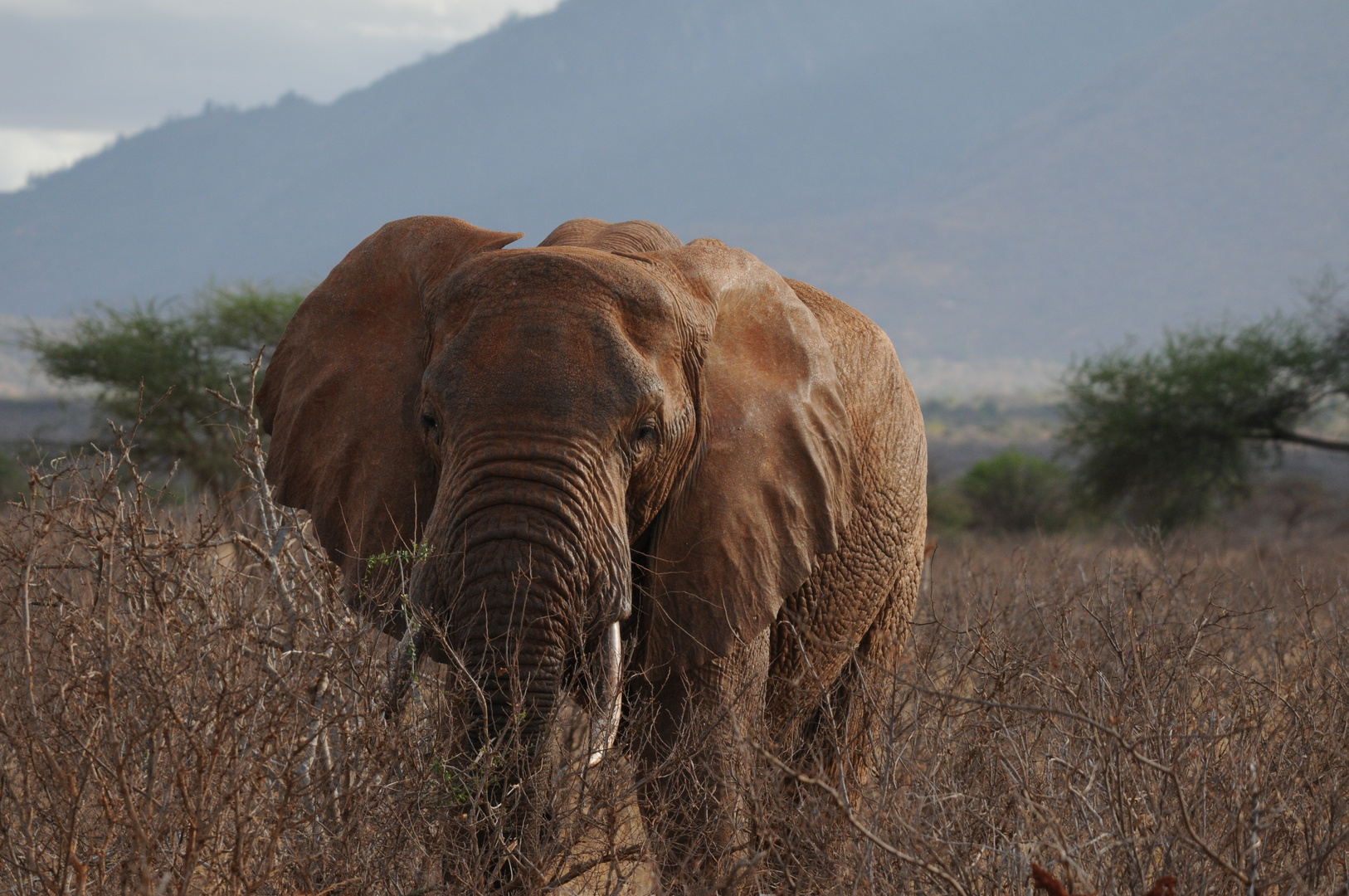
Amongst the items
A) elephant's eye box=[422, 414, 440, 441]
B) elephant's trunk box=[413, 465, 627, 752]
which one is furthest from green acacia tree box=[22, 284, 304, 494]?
elephant's trunk box=[413, 465, 627, 752]

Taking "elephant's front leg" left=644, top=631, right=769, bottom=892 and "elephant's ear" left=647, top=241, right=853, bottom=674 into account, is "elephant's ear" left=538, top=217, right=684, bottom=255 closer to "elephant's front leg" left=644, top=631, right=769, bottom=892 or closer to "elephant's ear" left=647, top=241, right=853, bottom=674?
"elephant's ear" left=647, top=241, right=853, bottom=674

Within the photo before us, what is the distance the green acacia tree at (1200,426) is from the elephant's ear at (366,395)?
2032 cm

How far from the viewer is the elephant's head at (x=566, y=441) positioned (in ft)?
12.0

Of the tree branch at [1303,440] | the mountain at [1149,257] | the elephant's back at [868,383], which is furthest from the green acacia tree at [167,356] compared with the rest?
the mountain at [1149,257]

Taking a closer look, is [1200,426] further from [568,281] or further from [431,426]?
[431,426]

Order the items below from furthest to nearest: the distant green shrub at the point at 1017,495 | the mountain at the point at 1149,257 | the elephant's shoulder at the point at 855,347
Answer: the mountain at the point at 1149,257 → the distant green shrub at the point at 1017,495 → the elephant's shoulder at the point at 855,347

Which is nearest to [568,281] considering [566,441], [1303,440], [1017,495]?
[566,441]

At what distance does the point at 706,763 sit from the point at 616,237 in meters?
1.85

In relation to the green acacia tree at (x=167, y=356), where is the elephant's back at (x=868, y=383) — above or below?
above

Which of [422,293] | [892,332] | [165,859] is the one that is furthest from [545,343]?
[892,332]

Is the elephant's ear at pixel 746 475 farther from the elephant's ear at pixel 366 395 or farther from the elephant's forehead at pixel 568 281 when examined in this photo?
the elephant's ear at pixel 366 395

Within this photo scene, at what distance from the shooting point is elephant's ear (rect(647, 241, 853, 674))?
4148 millimetres

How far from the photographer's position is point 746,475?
4.22 metres

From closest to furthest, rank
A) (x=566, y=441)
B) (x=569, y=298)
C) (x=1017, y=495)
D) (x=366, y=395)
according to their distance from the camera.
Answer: (x=566, y=441) → (x=569, y=298) → (x=366, y=395) → (x=1017, y=495)
